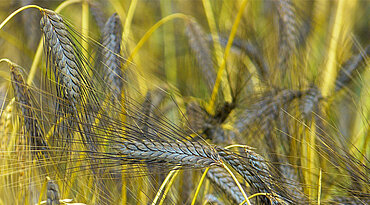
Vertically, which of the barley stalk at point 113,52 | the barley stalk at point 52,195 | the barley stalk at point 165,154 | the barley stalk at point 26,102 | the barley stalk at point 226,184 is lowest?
the barley stalk at point 226,184

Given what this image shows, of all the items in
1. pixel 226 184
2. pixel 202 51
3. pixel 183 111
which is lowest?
pixel 226 184

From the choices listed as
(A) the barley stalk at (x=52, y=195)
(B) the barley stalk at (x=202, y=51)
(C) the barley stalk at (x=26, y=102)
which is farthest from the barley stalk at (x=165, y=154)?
(B) the barley stalk at (x=202, y=51)

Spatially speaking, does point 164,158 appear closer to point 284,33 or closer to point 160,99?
point 160,99

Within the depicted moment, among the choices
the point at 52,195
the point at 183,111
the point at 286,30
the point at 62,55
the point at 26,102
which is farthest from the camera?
the point at 183,111

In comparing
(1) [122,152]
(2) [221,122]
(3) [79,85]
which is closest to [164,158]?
(1) [122,152]

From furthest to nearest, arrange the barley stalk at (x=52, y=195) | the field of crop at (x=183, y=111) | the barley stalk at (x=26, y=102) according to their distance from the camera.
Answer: the barley stalk at (x=26, y=102), the field of crop at (x=183, y=111), the barley stalk at (x=52, y=195)

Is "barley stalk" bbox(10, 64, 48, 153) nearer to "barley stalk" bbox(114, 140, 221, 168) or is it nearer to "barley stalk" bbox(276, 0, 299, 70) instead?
"barley stalk" bbox(114, 140, 221, 168)

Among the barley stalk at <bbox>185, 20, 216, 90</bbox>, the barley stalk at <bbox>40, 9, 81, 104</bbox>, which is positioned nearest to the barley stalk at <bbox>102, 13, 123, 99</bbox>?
the barley stalk at <bbox>40, 9, 81, 104</bbox>

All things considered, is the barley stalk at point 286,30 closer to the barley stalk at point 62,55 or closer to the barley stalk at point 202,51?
the barley stalk at point 202,51

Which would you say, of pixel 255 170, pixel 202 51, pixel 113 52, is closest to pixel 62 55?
pixel 113 52

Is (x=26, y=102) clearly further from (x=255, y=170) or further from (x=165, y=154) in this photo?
(x=255, y=170)
